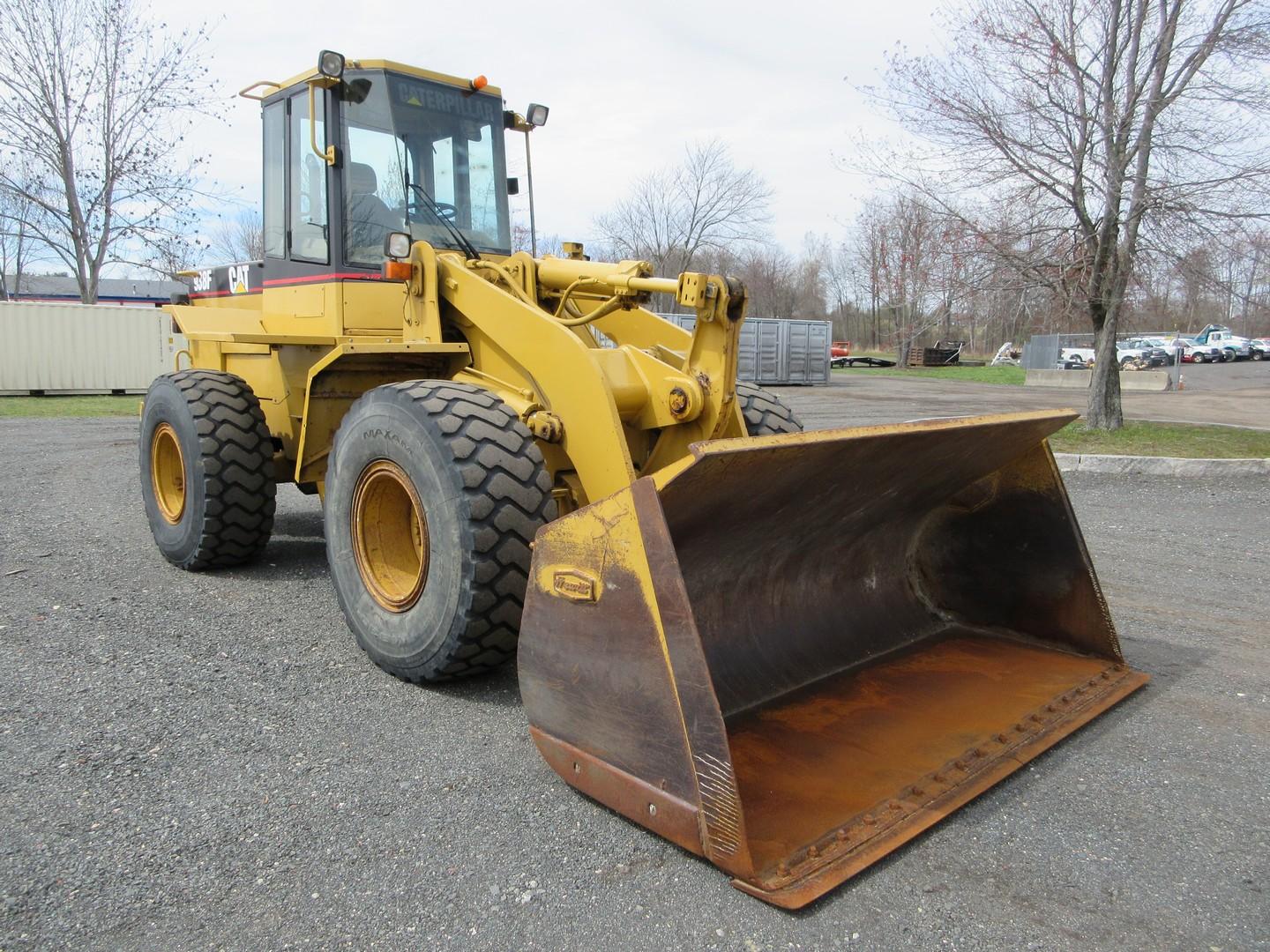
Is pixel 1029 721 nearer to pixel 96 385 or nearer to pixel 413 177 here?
pixel 413 177

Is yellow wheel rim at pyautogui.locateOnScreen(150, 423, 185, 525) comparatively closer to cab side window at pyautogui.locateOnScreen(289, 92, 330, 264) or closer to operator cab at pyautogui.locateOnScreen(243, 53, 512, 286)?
operator cab at pyautogui.locateOnScreen(243, 53, 512, 286)

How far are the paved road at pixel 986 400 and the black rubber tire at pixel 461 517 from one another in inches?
511

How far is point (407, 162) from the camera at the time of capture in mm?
5242

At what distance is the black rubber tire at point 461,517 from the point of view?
3.69m

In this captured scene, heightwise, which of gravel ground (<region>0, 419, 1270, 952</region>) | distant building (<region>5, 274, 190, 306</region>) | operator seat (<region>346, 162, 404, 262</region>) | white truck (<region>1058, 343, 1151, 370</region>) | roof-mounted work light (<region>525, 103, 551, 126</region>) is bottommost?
gravel ground (<region>0, 419, 1270, 952</region>)

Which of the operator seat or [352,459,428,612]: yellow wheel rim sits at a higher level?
the operator seat

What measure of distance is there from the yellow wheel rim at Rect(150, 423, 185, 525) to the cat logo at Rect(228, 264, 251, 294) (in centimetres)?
107

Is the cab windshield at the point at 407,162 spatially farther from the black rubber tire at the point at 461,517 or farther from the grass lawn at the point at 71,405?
the grass lawn at the point at 71,405

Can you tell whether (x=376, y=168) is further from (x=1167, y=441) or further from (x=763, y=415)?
(x=1167, y=441)

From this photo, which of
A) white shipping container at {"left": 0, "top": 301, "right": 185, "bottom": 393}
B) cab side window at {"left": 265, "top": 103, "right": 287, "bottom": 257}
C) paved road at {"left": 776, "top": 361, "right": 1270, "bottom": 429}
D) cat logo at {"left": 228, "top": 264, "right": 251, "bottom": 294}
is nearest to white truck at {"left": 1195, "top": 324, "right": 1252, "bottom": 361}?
paved road at {"left": 776, "top": 361, "right": 1270, "bottom": 429}

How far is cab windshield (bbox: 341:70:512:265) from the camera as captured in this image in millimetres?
5148

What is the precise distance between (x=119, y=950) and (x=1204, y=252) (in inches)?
490

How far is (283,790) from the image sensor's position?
3143 mm

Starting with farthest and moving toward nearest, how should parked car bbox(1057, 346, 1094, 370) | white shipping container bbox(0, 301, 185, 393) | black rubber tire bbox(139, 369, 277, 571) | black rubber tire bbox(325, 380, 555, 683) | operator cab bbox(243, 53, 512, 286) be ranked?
parked car bbox(1057, 346, 1094, 370) → white shipping container bbox(0, 301, 185, 393) → black rubber tire bbox(139, 369, 277, 571) → operator cab bbox(243, 53, 512, 286) → black rubber tire bbox(325, 380, 555, 683)
